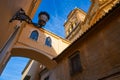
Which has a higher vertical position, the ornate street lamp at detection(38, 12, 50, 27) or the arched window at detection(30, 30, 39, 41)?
the arched window at detection(30, 30, 39, 41)

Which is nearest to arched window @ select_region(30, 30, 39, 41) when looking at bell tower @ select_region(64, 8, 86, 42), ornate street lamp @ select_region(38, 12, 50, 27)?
ornate street lamp @ select_region(38, 12, 50, 27)

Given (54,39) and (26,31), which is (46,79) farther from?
(26,31)

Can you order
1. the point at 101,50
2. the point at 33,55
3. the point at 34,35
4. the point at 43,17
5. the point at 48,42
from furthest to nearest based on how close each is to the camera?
the point at 48,42 → the point at 34,35 → the point at 33,55 → the point at 101,50 → the point at 43,17

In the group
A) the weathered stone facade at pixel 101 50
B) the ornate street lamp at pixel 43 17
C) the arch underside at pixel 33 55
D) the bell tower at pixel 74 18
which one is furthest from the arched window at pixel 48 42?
the bell tower at pixel 74 18

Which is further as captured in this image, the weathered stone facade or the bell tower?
the bell tower

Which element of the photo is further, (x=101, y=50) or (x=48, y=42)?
(x=48, y=42)

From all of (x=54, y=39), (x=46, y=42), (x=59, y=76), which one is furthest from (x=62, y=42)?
(x=59, y=76)

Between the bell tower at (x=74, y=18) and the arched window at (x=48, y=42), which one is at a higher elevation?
the bell tower at (x=74, y=18)

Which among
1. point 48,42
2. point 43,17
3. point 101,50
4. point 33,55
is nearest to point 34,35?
point 48,42

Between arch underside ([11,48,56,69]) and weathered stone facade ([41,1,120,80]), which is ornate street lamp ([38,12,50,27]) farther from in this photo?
arch underside ([11,48,56,69])

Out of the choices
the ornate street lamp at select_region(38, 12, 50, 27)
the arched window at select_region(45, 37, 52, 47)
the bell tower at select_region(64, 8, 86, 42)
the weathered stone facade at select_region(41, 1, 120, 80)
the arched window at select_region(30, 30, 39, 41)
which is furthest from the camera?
the bell tower at select_region(64, 8, 86, 42)

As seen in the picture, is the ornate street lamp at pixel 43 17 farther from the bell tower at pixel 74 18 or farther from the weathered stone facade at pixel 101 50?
the bell tower at pixel 74 18

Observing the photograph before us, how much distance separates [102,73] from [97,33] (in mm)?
2590

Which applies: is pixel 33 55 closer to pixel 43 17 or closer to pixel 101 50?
pixel 101 50
